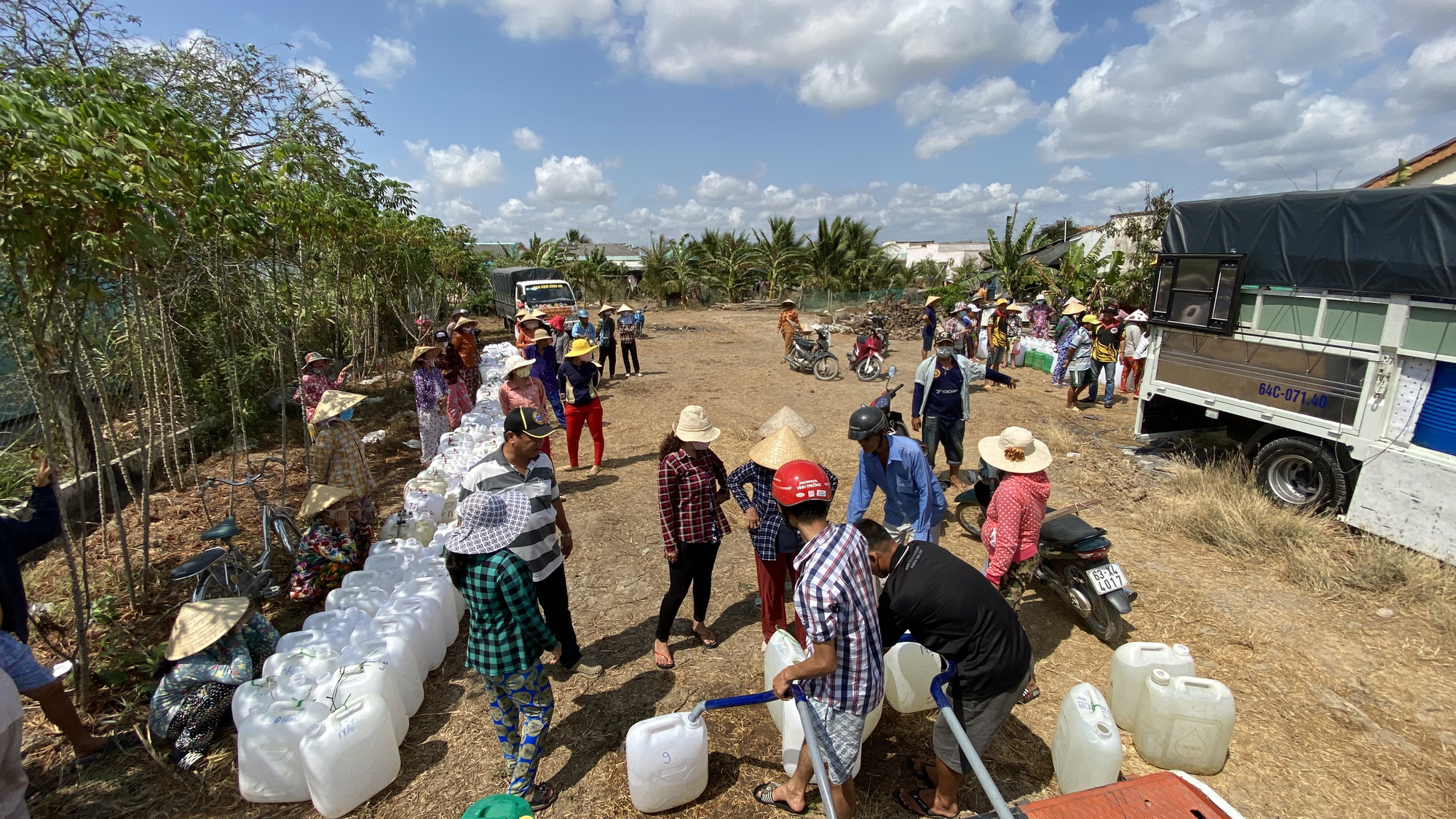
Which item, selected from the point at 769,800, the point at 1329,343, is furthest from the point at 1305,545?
the point at 769,800

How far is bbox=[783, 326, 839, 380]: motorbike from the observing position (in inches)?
489

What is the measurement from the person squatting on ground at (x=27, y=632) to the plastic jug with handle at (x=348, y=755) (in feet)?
4.14

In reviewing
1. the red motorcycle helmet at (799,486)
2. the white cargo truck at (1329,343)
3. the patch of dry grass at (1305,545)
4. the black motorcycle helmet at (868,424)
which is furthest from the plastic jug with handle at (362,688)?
the white cargo truck at (1329,343)

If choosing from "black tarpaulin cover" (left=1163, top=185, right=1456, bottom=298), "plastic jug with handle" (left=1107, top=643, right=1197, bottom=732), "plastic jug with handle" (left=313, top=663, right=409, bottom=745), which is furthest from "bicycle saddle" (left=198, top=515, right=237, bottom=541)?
"black tarpaulin cover" (left=1163, top=185, right=1456, bottom=298)

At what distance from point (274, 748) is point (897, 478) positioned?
325cm

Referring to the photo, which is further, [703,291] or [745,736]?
[703,291]

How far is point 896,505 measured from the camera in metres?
3.79

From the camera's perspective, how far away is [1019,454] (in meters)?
3.49

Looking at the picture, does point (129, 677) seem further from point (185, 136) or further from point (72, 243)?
point (185, 136)

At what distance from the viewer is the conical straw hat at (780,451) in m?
3.54

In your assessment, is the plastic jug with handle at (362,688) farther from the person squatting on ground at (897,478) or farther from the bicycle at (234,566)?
the person squatting on ground at (897,478)

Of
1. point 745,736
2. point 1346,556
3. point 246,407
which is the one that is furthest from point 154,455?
point 1346,556

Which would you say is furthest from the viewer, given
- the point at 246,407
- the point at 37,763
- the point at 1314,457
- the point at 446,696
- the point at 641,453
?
the point at 246,407

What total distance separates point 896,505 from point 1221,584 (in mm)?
2802
